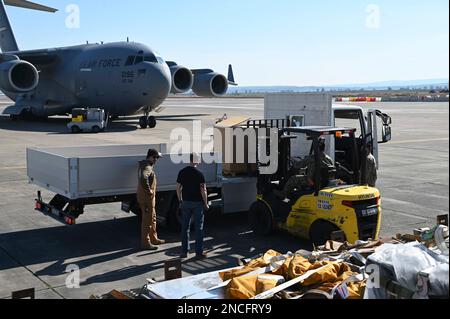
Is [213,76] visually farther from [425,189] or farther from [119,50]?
[425,189]

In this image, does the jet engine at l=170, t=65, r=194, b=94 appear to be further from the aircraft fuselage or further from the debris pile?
the debris pile

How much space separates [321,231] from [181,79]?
31277mm

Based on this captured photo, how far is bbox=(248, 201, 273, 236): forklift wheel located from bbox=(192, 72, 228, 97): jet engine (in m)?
32.4

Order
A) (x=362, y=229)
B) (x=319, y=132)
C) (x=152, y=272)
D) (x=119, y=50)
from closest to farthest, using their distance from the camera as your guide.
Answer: (x=152, y=272) < (x=362, y=229) < (x=319, y=132) < (x=119, y=50)

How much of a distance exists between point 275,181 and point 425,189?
601 cm

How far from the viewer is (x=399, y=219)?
11.7 m

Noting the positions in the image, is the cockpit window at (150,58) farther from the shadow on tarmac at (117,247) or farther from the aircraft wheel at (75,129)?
the shadow on tarmac at (117,247)

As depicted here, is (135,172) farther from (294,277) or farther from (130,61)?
(130,61)

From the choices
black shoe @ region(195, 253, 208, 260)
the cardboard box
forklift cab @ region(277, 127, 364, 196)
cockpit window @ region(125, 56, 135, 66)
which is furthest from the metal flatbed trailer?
cockpit window @ region(125, 56, 135, 66)

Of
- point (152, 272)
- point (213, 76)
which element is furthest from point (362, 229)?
point (213, 76)

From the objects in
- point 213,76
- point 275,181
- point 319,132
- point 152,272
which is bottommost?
point 152,272

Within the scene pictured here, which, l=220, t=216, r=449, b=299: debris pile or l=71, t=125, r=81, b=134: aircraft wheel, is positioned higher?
l=71, t=125, r=81, b=134: aircraft wheel

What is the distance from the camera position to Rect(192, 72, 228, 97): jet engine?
1670 inches

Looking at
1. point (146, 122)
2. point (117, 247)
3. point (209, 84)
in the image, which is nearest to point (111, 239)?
point (117, 247)
